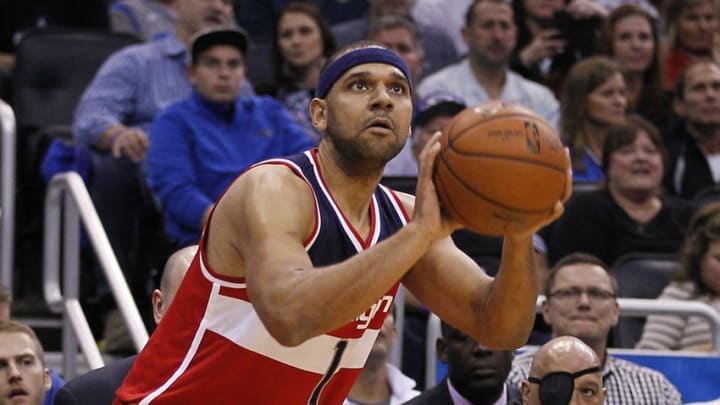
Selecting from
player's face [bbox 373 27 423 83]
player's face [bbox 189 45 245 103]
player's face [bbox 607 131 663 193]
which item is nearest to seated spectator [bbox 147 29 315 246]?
player's face [bbox 189 45 245 103]

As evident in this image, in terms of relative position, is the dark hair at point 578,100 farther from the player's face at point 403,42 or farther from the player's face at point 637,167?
the player's face at point 403,42

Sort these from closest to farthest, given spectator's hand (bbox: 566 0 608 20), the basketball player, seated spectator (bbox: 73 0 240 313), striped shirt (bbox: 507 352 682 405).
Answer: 1. the basketball player
2. striped shirt (bbox: 507 352 682 405)
3. seated spectator (bbox: 73 0 240 313)
4. spectator's hand (bbox: 566 0 608 20)

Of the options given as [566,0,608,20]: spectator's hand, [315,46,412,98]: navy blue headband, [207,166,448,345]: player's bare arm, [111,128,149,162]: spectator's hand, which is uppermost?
[315,46,412,98]: navy blue headband

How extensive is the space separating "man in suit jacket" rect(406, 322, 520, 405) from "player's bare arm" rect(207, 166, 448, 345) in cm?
250

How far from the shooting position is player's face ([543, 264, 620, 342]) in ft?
22.8

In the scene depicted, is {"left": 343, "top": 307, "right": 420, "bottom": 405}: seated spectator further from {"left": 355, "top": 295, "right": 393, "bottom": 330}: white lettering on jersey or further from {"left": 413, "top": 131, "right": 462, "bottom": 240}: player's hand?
{"left": 413, "top": 131, "right": 462, "bottom": 240}: player's hand

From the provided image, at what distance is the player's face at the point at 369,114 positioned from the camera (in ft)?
13.6

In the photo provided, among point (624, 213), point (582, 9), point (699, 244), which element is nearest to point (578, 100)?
point (624, 213)

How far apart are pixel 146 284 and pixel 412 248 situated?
512cm

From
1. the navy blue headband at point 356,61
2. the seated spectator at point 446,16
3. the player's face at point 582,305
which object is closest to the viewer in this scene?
the navy blue headband at point 356,61

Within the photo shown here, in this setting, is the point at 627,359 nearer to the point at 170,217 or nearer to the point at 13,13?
the point at 170,217

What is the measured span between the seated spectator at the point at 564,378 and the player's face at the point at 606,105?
375 centimetres

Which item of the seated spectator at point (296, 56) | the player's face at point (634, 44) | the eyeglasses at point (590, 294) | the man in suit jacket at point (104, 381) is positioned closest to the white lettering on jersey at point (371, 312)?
the man in suit jacket at point (104, 381)

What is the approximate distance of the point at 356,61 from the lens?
424 cm
